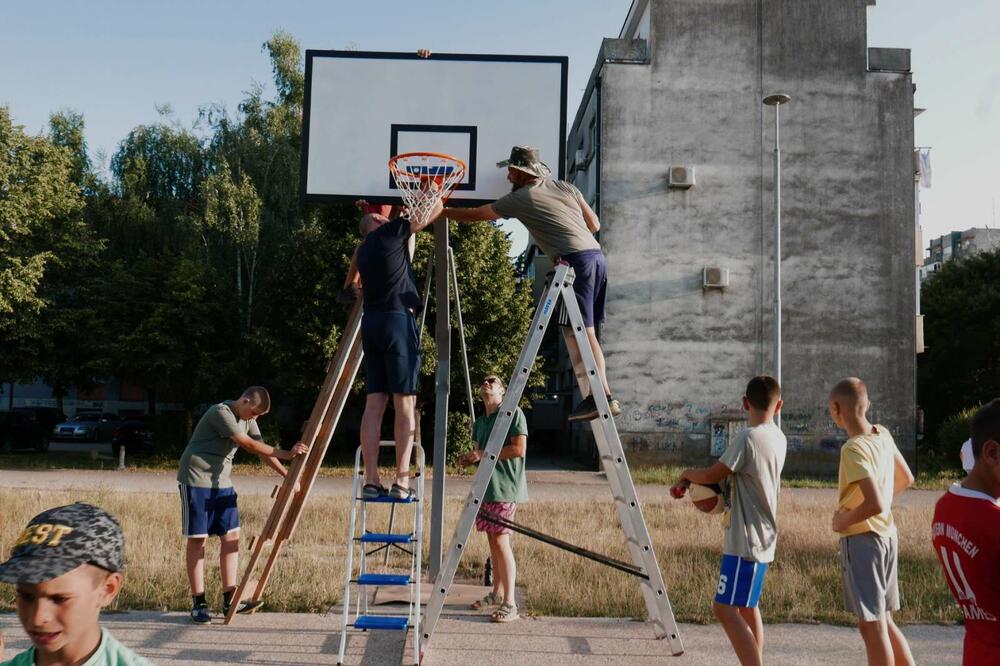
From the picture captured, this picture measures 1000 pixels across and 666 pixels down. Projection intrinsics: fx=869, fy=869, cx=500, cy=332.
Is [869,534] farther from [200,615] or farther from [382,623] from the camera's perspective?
[200,615]

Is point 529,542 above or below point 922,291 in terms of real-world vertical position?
below

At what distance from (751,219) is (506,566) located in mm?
21207

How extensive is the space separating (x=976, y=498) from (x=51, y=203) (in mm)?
31647

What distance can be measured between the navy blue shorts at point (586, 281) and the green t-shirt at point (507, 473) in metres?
1.38

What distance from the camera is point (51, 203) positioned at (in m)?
29.4

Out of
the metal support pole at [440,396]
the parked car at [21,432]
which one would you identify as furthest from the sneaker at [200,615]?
the parked car at [21,432]

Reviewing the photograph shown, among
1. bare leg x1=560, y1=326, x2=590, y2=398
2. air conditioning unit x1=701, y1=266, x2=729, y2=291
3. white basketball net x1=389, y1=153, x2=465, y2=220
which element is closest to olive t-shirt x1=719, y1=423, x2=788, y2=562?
bare leg x1=560, y1=326, x2=590, y2=398

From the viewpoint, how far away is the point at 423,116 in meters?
8.03

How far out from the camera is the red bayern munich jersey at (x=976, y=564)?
9.62ft

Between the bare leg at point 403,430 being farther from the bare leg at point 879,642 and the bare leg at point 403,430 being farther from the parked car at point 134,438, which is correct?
the parked car at point 134,438

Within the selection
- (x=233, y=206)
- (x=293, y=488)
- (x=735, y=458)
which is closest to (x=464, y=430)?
(x=233, y=206)

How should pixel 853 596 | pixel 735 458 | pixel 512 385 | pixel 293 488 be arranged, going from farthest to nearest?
pixel 293 488
pixel 512 385
pixel 735 458
pixel 853 596

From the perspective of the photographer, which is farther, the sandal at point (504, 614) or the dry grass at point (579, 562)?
the dry grass at point (579, 562)

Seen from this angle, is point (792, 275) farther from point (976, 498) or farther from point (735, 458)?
point (976, 498)
